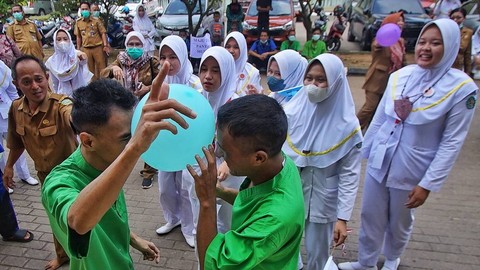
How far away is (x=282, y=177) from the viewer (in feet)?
4.54

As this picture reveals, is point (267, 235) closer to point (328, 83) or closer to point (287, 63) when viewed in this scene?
point (328, 83)

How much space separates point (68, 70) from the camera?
16.0 ft

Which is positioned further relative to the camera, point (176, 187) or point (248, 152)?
point (176, 187)

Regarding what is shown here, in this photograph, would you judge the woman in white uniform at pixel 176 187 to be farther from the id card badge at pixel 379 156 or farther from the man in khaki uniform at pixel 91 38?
the man in khaki uniform at pixel 91 38

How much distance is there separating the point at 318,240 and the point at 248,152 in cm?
145

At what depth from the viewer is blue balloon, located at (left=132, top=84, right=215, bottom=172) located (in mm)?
1402

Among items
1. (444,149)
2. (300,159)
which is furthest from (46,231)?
(444,149)

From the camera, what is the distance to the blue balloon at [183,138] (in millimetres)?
1402

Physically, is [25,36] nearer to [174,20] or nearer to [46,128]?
[174,20]

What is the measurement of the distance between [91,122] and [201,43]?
18.6ft

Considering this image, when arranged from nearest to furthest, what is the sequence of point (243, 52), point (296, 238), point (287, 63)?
point (296, 238) < point (287, 63) < point (243, 52)

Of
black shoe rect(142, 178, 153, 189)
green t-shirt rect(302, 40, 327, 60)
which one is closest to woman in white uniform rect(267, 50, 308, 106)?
black shoe rect(142, 178, 153, 189)

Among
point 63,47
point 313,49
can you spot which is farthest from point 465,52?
point 63,47

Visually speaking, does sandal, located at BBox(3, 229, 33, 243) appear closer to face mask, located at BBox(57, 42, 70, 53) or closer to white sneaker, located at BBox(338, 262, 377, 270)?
face mask, located at BBox(57, 42, 70, 53)
